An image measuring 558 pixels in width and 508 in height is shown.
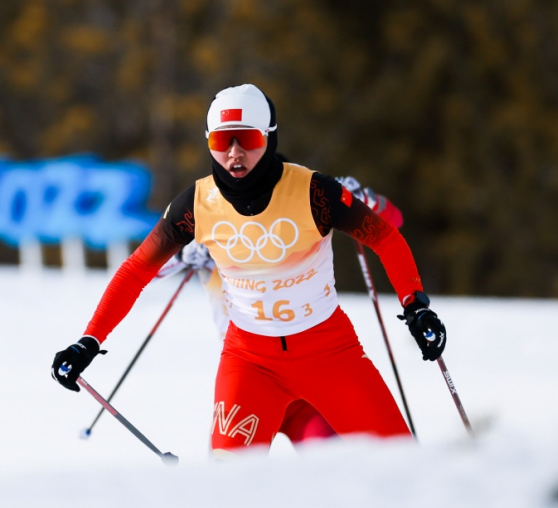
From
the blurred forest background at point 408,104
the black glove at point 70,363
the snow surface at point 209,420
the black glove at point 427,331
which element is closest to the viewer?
the snow surface at point 209,420

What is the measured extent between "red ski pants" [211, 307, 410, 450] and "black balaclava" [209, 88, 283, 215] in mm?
358

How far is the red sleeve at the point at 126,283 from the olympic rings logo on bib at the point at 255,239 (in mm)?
164

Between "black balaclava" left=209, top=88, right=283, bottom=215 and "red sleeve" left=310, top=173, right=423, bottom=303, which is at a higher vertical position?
"black balaclava" left=209, top=88, right=283, bottom=215

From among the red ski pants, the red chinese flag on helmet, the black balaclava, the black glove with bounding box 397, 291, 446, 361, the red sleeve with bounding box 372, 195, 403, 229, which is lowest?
the red ski pants

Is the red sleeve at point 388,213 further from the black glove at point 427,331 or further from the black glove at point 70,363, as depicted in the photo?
the black glove at point 70,363

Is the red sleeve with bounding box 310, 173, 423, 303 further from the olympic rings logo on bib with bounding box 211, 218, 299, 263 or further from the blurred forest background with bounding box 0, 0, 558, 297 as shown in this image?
the blurred forest background with bounding box 0, 0, 558, 297

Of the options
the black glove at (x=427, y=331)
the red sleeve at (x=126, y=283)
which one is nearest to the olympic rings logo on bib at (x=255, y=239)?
the red sleeve at (x=126, y=283)

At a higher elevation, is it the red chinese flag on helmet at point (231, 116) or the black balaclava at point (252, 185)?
the red chinese flag on helmet at point (231, 116)

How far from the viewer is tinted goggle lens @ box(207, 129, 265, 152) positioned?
2559mm

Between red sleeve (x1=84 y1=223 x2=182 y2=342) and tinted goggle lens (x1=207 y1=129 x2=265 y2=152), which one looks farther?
red sleeve (x1=84 y1=223 x2=182 y2=342)

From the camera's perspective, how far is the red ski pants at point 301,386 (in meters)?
2.58

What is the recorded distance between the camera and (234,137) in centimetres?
256

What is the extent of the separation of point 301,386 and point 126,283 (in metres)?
0.55

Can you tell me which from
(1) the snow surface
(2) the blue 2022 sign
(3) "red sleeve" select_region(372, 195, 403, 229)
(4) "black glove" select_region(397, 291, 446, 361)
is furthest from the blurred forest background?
(4) "black glove" select_region(397, 291, 446, 361)
